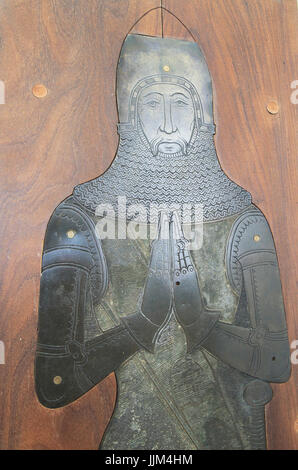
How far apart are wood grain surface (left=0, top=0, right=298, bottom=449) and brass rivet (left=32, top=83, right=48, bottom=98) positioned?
0.01 meters

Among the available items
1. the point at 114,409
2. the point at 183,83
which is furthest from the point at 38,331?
the point at 183,83

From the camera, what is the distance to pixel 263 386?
5.16 ft

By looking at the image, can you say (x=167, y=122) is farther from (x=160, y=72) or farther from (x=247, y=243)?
(x=247, y=243)

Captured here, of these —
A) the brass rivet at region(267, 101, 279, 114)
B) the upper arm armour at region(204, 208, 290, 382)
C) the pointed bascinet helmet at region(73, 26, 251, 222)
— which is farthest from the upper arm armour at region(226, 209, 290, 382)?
the brass rivet at region(267, 101, 279, 114)

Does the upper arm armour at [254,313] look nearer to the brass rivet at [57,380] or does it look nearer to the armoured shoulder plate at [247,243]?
the armoured shoulder plate at [247,243]

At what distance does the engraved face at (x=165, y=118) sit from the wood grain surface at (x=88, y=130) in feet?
0.39

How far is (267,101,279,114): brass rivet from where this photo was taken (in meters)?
1.78

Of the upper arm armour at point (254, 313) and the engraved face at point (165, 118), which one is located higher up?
the engraved face at point (165, 118)

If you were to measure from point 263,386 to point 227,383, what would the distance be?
5.4 inches

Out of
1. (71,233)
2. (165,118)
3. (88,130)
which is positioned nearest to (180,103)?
(165,118)

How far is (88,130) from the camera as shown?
1570mm

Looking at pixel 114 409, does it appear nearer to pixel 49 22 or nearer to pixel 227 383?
pixel 227 383

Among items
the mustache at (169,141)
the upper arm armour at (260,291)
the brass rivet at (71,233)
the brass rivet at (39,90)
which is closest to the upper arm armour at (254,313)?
the upper arm armour at (260,291)

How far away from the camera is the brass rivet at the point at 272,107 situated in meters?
1.78
